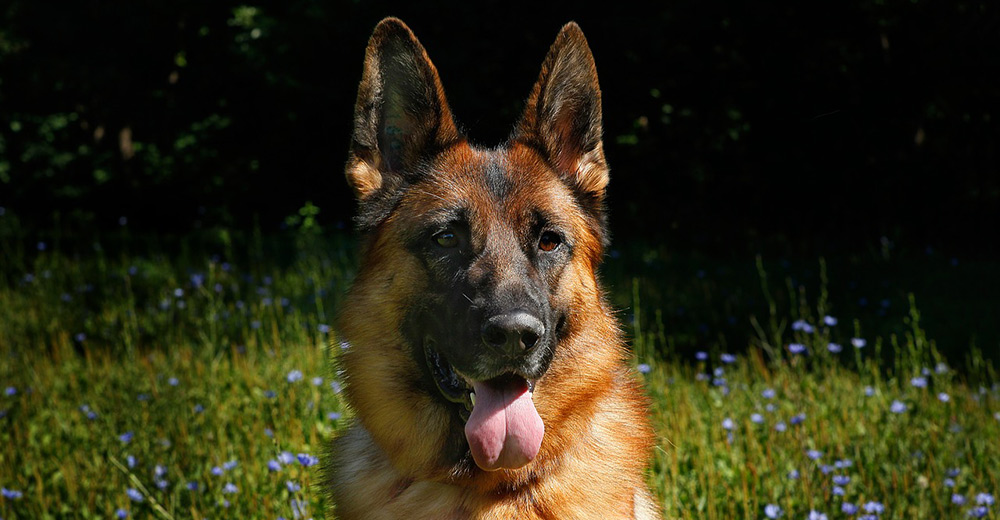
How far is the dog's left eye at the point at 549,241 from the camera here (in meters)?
3.04

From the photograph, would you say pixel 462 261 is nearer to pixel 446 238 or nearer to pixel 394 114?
pixel 446 238

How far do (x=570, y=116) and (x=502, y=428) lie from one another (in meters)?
1.28

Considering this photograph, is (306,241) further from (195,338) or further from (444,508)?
(444,508)

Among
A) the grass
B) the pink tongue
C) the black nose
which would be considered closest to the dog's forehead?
the black nose

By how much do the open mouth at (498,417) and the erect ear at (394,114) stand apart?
0.77 metres

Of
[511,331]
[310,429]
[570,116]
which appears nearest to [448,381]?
[511,331]

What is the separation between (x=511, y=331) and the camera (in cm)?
261

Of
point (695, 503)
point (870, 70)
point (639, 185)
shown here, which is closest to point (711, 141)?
point (639, 185)

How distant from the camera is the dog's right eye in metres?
2.96

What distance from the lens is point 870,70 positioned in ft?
35.2

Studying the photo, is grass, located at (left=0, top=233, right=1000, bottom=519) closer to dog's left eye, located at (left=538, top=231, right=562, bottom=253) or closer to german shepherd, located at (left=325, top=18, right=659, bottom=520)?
german shepherd, located at (left=325, top=18, right=659, bottom=520)

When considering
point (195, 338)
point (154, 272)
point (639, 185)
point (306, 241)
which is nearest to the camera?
point (195, 338)

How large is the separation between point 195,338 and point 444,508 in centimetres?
471

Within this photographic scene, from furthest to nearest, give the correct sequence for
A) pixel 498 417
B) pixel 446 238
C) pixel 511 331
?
pixel 446 238
pixel 498 417
pixel 511 331
